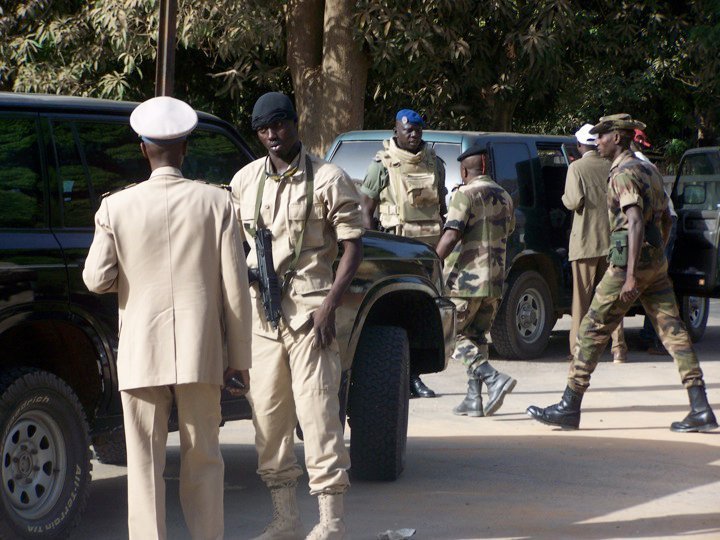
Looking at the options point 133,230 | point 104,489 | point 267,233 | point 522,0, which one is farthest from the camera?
point 522,0

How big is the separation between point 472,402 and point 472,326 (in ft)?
1.63

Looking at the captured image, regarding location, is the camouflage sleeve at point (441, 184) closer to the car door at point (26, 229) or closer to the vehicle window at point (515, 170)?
the vehicle window at point (515, 170)

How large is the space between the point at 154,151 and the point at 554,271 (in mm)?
7675

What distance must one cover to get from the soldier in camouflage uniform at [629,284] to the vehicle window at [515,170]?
288 centimetres

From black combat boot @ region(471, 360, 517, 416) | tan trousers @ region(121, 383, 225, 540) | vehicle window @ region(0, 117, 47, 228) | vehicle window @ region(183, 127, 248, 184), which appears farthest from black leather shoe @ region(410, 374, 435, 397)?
tan trousers @ region(121, 383, 225, 540)

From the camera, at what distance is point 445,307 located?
23.5 feet

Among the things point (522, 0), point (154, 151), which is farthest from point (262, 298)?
point (522, 0)

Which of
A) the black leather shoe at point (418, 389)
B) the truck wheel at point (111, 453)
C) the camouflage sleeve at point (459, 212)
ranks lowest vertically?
the truck wheel at point (111, 453)

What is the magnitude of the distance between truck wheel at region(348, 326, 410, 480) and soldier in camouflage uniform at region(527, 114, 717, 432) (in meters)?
1.79

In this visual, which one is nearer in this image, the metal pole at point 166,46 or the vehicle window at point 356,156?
the metal pole at point 166,46

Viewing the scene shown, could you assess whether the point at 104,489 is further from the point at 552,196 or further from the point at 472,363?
the point at 552,196

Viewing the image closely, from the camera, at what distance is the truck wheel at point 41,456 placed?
5062 mm

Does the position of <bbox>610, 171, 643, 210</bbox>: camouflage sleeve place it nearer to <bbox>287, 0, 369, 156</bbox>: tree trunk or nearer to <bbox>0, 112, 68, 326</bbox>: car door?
<bbox>0, 112, 68, 326</bbox>: car door

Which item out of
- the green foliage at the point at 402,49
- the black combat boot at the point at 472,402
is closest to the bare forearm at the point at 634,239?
the black combat boot at the point at 472,402
